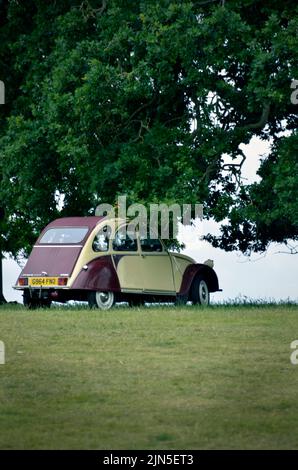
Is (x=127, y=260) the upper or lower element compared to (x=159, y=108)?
lower

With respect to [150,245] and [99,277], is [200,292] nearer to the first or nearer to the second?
[150,245]

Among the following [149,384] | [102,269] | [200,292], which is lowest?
[149,384]

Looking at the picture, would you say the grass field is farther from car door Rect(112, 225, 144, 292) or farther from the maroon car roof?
the maroon car roof

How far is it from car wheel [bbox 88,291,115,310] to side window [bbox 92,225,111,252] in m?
0.97

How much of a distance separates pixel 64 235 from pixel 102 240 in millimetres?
869

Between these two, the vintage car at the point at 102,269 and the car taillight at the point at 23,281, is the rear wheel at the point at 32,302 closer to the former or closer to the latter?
the vintage car at the point at 102,269

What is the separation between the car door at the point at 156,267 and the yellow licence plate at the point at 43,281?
239 cm

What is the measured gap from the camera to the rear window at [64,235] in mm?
25188

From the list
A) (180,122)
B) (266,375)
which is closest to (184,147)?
(180,122)

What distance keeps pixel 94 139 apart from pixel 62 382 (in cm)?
1546

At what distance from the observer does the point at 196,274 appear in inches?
1062

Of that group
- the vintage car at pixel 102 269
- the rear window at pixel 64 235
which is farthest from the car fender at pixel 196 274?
the rear window at pixel 64 235

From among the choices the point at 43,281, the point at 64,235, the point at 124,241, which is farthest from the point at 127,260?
the point at 43,281

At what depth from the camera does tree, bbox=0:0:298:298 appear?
2658 centimetres
